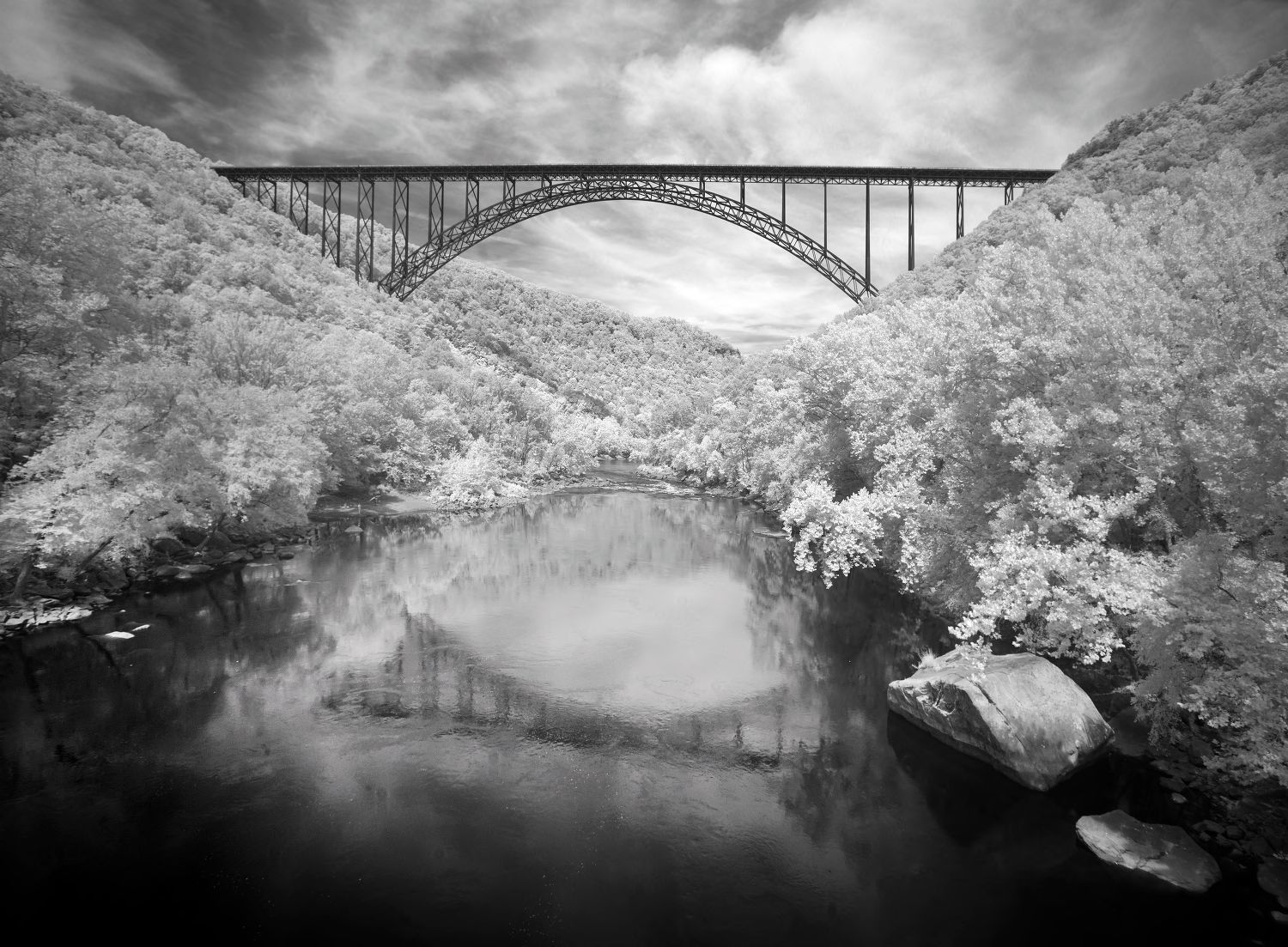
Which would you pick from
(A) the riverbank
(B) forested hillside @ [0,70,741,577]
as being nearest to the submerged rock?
(B) forested hillside @ [0,70,741,577]

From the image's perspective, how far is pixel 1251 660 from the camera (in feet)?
27.9

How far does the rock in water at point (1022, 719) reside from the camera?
11.2 metres

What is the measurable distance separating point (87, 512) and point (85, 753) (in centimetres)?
702

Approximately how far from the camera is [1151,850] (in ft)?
30.8

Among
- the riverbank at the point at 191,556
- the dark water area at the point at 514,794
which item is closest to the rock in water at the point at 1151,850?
the dark water area at the point at 514,794

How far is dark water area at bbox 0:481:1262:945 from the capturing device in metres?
8.34

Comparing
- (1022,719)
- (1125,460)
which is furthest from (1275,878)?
(1125,460)

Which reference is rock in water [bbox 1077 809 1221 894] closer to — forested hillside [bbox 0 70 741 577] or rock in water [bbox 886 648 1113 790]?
rock in water [bbox 886 648 1113 790]

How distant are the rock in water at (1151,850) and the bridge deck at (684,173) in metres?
49.1

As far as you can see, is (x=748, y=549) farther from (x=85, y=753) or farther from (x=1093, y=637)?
(x=85, y=753)

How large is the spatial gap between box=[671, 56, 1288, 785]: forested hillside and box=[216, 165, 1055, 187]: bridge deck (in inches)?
1335

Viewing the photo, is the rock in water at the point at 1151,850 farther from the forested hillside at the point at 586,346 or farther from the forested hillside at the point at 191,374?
the forested hillside at the point at 586,346

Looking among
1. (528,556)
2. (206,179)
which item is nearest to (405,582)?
(528,556)

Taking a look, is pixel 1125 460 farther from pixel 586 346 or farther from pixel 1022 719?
pixel 586 346
